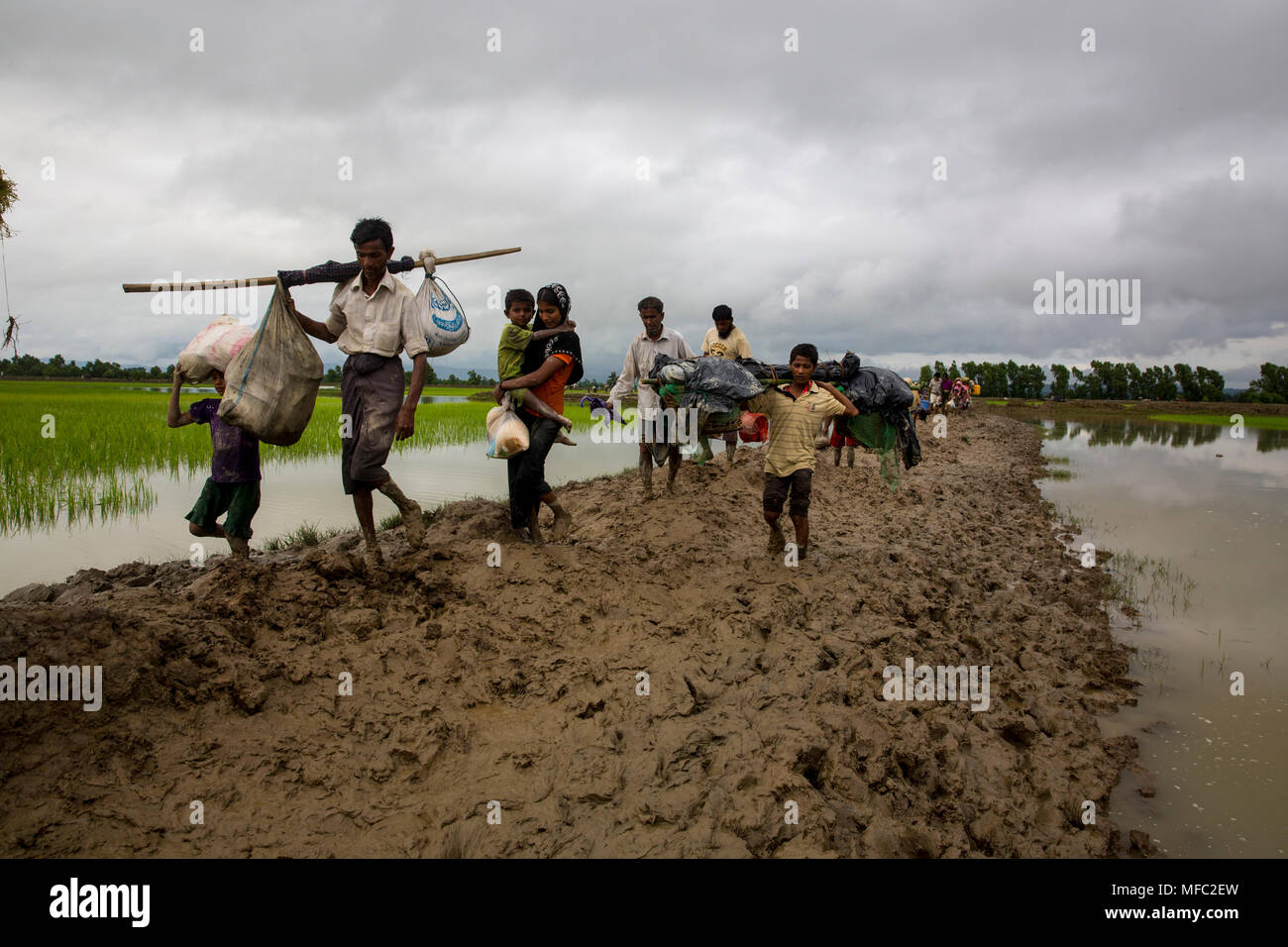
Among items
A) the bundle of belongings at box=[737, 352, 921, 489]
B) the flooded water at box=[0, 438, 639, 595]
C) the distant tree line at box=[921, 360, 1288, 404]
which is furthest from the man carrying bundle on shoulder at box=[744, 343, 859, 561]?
the distant tree line at box=[921, 360, 1288, 404]

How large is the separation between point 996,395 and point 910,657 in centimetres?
A: 7041

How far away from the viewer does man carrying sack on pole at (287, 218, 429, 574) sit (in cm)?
363

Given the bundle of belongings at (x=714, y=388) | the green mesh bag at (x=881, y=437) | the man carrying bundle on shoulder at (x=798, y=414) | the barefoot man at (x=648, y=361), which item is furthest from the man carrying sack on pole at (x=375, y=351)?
the green mesh bag at (x=881, y=437)

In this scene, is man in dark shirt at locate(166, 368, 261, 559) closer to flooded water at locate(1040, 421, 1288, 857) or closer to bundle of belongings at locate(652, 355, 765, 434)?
bundle of belongings at locate(652, 355, 765, 434)

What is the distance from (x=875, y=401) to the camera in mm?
4914

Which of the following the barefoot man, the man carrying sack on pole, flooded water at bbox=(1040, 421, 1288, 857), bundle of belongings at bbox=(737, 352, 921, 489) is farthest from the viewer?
the barefoot man

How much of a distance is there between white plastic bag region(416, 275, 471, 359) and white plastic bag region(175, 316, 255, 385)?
37.9 inches

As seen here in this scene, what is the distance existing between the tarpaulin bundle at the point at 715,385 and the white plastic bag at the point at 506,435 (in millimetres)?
1128

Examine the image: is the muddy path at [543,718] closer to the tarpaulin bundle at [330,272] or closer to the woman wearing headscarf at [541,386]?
the woman wearing headscarf at [541,386]

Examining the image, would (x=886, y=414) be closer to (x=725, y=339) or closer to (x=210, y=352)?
(x=725, y=339)

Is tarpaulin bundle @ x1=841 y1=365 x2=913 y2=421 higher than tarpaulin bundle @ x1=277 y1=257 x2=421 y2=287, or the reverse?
tarpaulin bundle @ x1=277 y1=257 x2=421 y2=287

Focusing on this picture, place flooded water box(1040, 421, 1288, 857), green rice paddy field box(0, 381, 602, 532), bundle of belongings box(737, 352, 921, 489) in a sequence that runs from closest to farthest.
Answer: flooded water box(1040, 421, 1288, 857) < bundle of belongings box(737, 352, 921, 489) < green rice paddy field box(0, 381, 602, 532)

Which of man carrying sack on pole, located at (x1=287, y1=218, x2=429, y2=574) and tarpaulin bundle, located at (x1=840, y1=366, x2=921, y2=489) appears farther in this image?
tarpaulin bundle, located at (x1=840, y1=366, x2=921, y2=489)

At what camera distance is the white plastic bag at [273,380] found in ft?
11.2
